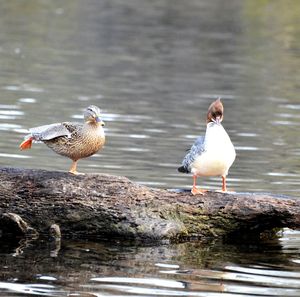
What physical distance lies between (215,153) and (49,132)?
1.65 meters

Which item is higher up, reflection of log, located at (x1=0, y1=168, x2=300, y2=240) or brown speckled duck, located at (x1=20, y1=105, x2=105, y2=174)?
brown speckled duck, located at (x1=20, y1=105, x2=105, y2=174)

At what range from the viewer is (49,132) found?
10.9 metres

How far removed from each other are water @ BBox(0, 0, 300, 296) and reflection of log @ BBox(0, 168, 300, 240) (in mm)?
228

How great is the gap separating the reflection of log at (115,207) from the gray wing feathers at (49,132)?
36 cm

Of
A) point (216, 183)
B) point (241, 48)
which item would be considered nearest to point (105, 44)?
point (241, 48)

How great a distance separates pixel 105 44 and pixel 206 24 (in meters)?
7.98

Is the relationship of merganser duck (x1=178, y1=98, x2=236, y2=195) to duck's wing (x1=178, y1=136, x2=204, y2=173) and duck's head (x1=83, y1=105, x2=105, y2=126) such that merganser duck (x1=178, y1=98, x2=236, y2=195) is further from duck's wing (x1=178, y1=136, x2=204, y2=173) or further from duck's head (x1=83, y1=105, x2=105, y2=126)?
duck's head (x1=83, y1=105, x2=105, y2=126)

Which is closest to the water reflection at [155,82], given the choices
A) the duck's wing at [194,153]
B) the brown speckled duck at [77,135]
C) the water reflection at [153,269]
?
the duck's wing at [194,153]

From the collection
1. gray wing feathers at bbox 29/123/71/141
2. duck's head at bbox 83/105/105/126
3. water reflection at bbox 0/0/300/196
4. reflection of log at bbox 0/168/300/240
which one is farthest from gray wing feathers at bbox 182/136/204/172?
water reflection at bbox 0/0/300/196

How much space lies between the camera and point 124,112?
808 inches

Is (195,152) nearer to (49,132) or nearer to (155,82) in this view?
(49,132)

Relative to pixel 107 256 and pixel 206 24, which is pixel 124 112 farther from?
pixel 206 24

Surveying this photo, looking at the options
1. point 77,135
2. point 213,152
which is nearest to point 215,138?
point 213,152

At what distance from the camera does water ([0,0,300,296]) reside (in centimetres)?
966
